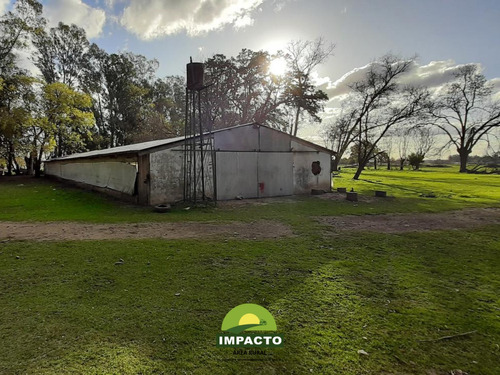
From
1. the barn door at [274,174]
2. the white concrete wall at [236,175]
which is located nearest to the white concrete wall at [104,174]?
the white concrete wall at [236,175]

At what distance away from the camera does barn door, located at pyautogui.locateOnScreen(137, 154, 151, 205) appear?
10.4 metres

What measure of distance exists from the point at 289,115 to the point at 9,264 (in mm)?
27608

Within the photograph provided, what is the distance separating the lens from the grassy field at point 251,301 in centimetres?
233

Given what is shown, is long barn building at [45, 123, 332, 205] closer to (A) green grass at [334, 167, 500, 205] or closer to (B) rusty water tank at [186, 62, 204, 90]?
(B) rusty water tank at [186, 62, 204, 90]

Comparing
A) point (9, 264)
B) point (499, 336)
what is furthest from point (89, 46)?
point (499, 336)

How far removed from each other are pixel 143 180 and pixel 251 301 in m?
8.65

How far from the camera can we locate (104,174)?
13.6 meters

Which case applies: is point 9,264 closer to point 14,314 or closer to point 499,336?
point 14,314

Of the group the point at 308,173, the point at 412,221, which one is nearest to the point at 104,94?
the point at 308,173

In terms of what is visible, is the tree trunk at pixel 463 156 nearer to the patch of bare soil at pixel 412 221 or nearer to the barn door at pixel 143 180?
the patch of bare soil at pixel 412 221

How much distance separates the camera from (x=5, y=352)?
92.8 inches

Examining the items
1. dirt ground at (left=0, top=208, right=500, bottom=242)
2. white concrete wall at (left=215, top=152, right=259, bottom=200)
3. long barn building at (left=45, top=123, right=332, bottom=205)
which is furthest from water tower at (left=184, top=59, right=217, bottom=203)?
dirt ground at (left=0, top=208, right=500, bottom=242)

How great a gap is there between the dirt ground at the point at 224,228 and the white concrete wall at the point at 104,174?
12.9ft
